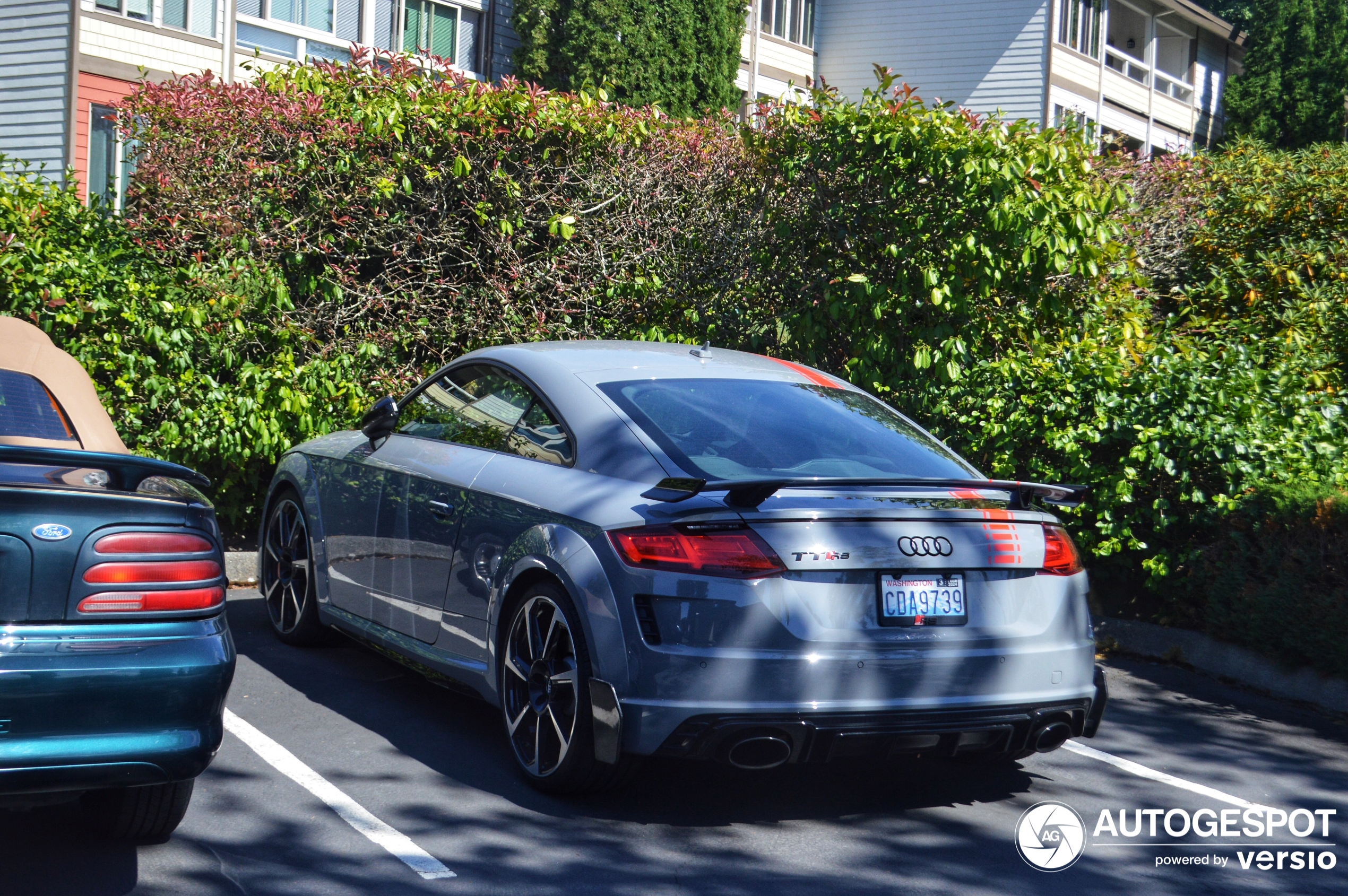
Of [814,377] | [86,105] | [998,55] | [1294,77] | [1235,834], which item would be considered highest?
[1294,77]

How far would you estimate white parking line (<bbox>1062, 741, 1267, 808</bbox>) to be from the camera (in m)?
5.08

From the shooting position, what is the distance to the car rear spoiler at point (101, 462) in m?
3.50

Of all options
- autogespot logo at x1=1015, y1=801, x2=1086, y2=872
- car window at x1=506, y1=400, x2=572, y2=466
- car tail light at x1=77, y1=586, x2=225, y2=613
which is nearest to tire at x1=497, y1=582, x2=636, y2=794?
car window at x1=506, y1=400, x2=572, y2=466

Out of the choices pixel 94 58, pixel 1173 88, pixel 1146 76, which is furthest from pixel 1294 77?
pixel 94 58

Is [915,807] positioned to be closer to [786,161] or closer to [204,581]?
[204,581]

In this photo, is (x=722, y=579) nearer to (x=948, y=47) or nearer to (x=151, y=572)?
(x=151, y=572)

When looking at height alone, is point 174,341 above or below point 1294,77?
below

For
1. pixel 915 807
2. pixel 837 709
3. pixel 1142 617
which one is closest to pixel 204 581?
pixel 837 709

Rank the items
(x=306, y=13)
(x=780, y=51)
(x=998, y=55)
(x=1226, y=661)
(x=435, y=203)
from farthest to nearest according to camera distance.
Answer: (x=998, y=55) → (x=780, y=51) → (x=306, y=13) → (x=435, y=203) → (x=1226, y=661)

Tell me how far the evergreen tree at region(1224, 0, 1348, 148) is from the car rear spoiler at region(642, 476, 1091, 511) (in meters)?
34.2

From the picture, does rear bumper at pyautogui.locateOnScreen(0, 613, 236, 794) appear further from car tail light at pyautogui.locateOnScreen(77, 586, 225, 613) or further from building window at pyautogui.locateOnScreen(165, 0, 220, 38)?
building window at pyautogui.locateOnScreen(165, 0, 220, 38)

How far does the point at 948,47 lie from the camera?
28594 mm

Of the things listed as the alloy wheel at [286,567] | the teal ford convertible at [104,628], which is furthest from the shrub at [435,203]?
the teal ford convertible at [104,628]

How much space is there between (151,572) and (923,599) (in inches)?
91.8
